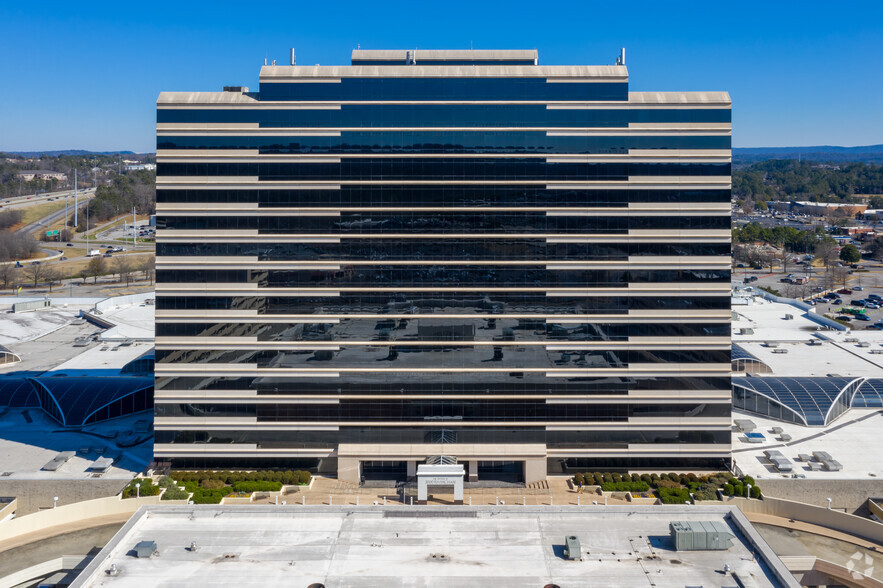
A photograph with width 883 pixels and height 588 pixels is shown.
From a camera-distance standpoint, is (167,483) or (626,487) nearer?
(167,483)

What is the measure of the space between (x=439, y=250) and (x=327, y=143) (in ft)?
49.1

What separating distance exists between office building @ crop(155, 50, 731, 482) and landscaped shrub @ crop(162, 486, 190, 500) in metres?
5.54

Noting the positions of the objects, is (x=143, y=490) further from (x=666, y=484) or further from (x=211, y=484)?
(x=666, y=484)

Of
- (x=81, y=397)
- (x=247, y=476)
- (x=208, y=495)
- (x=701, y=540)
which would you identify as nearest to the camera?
(x=701, y=540)

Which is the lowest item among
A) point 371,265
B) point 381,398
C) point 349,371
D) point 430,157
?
point 381,398

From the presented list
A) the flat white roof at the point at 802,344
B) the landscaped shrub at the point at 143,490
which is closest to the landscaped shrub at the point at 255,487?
the landscaped shrub at the point at 143,490

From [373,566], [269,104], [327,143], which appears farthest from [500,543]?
[269,104]

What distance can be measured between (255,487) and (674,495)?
39323mm

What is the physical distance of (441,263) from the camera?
251 feet

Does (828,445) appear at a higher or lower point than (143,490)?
higher

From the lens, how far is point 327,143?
7638 centimetres

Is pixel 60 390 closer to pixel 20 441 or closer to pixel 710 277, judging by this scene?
pixel 20 441

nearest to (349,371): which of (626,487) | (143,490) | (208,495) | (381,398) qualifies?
(381,398)

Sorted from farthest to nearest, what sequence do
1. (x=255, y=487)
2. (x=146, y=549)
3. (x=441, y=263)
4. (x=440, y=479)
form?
(x=441, y=263)
(x=255, y=487)
(x=440, y=479)
(x=146, y=549)
